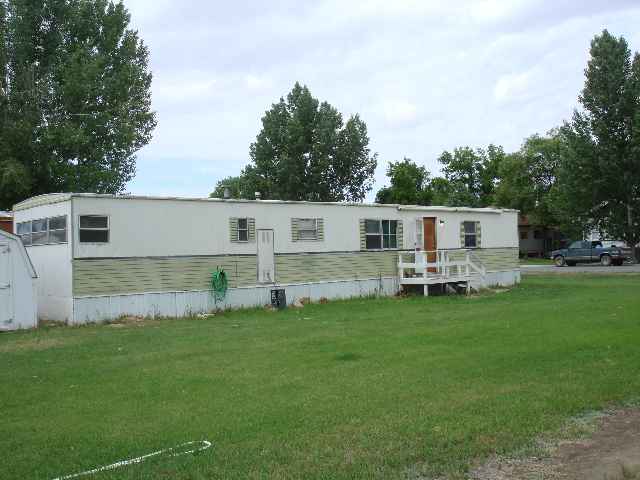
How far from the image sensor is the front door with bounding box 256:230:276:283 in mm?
20078

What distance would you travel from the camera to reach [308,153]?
47.3 meters

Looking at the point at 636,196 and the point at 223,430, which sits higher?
the point at 636,196

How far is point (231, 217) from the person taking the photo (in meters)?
19.5

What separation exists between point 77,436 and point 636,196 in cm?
3933

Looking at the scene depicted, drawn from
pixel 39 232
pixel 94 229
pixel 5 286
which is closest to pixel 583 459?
pixel 94 229

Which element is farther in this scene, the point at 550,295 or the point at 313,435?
the point at 550,295

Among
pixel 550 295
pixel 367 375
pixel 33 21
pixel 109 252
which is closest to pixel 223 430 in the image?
pixel 367 375

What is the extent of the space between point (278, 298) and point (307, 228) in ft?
8.25

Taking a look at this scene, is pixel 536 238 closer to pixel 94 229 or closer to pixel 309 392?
pixel 94 229

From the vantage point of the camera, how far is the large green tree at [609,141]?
38719 mm

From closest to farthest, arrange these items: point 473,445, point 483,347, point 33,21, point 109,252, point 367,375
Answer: point 473,445, point 367,375, point 483,347, point 109,252, point 33,21

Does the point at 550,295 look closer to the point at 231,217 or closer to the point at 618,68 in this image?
the point at 231,217

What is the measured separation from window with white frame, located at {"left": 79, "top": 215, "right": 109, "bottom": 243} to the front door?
4.43 m

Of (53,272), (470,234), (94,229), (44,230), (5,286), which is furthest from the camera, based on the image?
(470,234)
